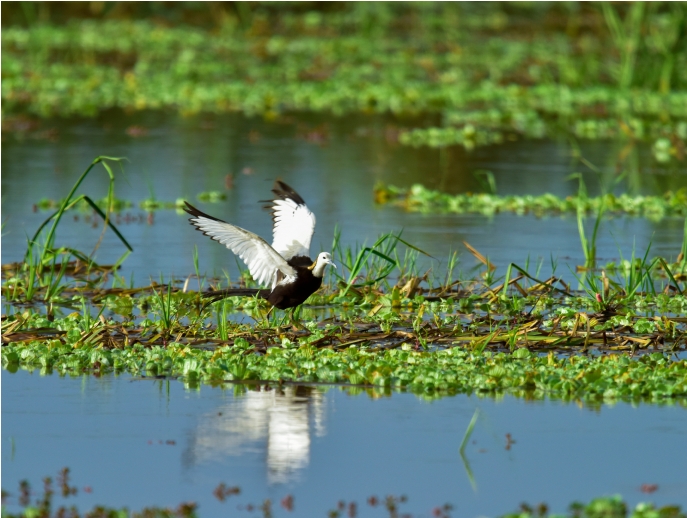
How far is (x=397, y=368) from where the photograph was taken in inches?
280

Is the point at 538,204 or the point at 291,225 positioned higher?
the point at 538,204

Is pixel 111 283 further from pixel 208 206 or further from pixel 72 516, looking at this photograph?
pixel 72 516

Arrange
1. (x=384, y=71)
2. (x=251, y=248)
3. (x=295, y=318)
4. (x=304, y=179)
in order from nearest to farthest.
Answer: (x=251, y=248) < (x=295, y=318) < (x=304, y=179) < (x=384, y=71)

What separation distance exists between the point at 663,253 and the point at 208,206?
478 cm

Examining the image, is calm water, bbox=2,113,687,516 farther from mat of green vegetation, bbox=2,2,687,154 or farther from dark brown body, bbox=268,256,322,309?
mat of green vegetation, bbox=2,2,687,154

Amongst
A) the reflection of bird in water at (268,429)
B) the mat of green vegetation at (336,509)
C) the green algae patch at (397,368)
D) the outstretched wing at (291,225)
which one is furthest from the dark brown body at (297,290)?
the mat of green vegetation at (336,509)

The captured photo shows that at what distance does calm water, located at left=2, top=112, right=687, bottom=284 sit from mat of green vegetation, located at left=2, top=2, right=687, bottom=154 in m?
1.11

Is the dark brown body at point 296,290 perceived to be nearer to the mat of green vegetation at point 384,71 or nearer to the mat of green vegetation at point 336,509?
the mat of green vegetation at point 336,509

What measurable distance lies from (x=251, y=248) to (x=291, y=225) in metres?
0.69

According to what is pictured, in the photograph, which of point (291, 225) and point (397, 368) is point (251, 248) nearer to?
point (291, 225)

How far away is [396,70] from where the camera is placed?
2609cm

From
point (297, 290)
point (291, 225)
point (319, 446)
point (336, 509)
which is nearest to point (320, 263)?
point (297, 290)

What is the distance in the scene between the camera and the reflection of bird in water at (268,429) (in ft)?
19.1

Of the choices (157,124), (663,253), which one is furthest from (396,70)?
(663,253)
